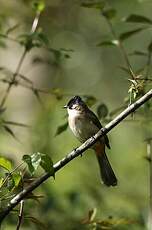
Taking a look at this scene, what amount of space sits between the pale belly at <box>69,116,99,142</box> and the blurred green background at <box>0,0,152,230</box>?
23cm

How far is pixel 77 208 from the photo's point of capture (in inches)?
212

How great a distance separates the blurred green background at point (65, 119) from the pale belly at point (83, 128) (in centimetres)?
23

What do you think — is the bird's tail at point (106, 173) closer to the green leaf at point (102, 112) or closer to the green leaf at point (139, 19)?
the green leaf at point (102, 112)

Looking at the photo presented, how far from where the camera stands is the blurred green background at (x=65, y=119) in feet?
16.4

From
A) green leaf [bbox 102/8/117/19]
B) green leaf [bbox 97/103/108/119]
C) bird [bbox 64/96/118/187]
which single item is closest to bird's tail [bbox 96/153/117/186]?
bird [bbox 64/96/118/187]

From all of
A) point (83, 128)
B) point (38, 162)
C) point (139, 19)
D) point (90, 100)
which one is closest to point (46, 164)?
point (38, 162)

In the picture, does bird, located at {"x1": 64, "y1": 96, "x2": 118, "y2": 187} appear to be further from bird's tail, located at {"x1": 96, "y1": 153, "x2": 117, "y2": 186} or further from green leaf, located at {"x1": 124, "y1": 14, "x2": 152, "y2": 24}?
green leaf, located at {"x1": 124, "y1": 14, "x2": 152, "y2": 24}

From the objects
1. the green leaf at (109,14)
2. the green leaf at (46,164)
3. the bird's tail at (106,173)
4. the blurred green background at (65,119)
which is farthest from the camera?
the blurred green background at (65,119)

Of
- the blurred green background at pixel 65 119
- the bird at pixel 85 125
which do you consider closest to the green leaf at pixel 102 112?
the blurred green background at pixel 65 119

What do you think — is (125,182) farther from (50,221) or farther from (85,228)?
(85,228)

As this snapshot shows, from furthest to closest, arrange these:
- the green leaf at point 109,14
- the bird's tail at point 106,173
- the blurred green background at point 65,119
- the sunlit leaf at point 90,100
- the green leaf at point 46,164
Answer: the blurred green background at point 65,119, the bird's tail at point 106,173, the green leaf at point 109,14, the sunlit leaf at point 90,100, the green leaf at point 46,164

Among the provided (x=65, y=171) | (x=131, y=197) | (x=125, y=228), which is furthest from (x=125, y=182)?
(x=125, y=228)

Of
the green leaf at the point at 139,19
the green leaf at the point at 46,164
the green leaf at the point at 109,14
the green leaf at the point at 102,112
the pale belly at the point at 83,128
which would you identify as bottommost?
the green leaf at the point at 46,164

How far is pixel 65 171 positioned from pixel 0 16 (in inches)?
122
